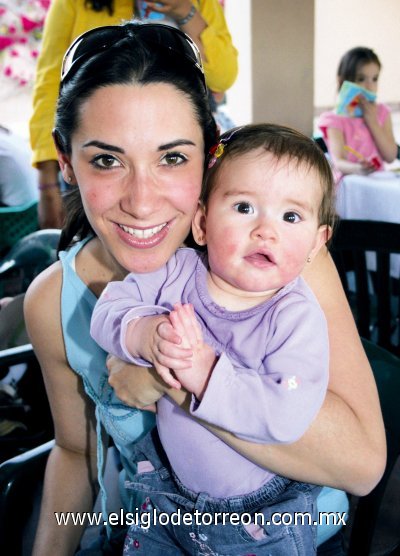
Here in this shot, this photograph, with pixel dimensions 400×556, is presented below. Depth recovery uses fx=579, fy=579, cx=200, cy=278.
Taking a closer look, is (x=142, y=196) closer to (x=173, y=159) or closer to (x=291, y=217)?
(x=173, y=159)

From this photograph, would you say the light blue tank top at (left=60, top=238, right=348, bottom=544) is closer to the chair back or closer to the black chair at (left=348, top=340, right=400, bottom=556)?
the black chair at (left=348, top=340, right=400, bottom=556)

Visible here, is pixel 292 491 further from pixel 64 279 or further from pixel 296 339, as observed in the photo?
pixel 64 279

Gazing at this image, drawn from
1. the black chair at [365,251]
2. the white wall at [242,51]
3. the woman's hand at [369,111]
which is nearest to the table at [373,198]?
the woman's hand at [369,111]

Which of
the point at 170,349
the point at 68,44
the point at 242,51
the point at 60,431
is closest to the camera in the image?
the point at 170,349

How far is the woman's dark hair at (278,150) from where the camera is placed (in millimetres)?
1042

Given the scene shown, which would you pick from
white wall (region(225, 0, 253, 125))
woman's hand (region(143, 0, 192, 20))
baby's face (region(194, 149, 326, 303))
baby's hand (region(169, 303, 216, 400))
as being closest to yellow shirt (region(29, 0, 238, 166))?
woman's hand (region(143, 0, 192, 20))

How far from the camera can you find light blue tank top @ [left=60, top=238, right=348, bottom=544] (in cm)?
124

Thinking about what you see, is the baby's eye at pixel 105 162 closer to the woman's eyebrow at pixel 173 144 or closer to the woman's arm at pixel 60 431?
the woman's eyebrow at pixel 173 144

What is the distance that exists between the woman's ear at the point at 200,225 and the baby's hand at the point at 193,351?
300mm

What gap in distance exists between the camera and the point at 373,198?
11.1 feet

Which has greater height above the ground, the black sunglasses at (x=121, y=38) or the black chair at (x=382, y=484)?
the black sunglasses at (x=121, y=38)

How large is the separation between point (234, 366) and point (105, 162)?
0.46 meters

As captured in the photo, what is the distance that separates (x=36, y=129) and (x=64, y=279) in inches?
64.1

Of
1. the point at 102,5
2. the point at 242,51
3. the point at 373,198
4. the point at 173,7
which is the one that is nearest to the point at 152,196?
the point at 173,7
